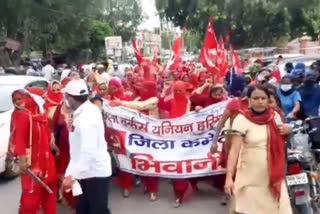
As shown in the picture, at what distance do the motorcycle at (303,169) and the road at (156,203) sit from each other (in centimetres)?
155

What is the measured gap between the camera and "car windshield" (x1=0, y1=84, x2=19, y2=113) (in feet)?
34.7

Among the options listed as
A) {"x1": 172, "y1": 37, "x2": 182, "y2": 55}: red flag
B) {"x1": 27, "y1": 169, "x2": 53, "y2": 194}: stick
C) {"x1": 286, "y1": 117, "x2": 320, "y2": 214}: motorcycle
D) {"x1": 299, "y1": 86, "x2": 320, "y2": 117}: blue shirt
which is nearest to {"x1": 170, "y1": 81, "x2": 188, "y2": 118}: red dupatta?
{"x1": 299, "y1": 86, "x2": 320, "y2": 117}: blue shirt

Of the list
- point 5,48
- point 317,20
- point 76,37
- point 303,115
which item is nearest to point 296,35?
point 317,20

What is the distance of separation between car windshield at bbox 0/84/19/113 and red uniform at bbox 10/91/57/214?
3624mm

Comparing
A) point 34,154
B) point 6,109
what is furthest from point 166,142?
point 6,109

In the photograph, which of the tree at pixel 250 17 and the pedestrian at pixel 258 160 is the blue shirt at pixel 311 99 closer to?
the pedestrian at pixel 258 160

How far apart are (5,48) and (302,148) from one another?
33.5 metres

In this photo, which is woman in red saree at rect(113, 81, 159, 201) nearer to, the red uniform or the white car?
the red uniform

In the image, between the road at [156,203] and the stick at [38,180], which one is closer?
the stick at [38,180]

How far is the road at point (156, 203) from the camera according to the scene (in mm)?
8027

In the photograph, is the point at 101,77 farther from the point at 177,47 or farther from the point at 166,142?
the point at 177,47

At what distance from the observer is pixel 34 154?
6.86 m

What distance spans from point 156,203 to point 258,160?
11.2 feet

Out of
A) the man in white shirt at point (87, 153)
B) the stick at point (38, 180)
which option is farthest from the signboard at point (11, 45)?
the man in white shirt at point (87, 153)
